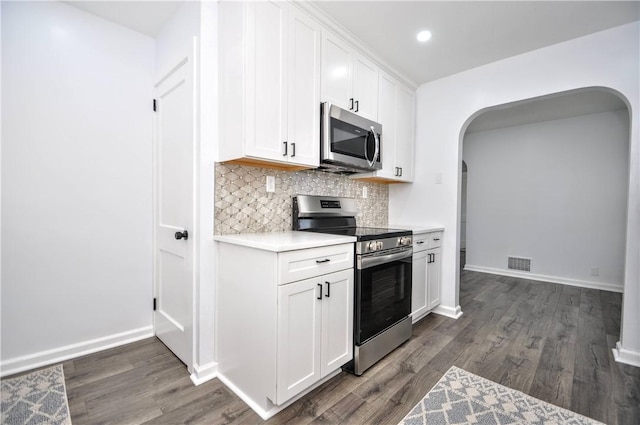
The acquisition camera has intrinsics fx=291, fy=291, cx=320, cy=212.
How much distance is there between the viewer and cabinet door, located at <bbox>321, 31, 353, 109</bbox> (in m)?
2.21

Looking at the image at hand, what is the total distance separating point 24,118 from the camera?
1933mm

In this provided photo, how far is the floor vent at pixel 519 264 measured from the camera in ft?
15.5

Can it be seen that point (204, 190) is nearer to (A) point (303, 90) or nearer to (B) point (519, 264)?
(A) point (303, 90)

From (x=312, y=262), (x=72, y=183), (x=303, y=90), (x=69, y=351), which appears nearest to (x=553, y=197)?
(x=303, y=90)

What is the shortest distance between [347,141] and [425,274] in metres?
1.52

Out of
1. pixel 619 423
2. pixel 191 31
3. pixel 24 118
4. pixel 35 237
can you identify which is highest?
pixel 191 31

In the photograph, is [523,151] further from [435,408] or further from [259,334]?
[259,334]

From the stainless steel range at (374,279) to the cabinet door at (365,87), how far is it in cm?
85

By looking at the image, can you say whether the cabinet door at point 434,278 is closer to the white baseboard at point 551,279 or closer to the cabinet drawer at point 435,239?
the cabinet drawer at point 435,239

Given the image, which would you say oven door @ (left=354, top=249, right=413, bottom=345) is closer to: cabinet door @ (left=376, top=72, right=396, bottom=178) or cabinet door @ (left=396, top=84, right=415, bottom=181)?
cabinet door @ (left=376, top=72, right=396, bottom=178)

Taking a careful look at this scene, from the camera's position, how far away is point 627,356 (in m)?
2.17

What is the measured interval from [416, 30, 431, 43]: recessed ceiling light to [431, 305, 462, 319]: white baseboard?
8.54ft

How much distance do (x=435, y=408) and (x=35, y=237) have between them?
109 inches

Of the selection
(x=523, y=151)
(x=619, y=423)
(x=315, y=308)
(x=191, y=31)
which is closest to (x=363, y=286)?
(x=315, y=308)
